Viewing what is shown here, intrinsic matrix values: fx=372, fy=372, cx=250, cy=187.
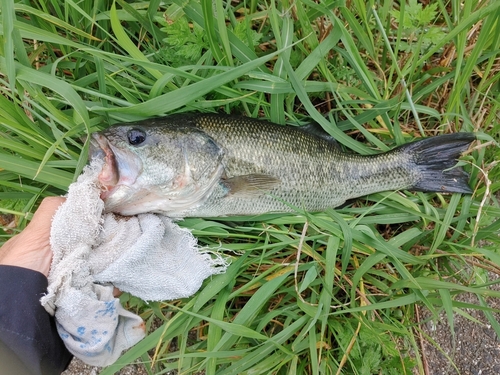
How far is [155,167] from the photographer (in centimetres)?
211

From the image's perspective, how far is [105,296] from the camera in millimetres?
2109

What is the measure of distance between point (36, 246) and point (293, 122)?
5.85ft

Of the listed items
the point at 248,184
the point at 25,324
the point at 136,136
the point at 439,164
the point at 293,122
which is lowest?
the point at 25,324

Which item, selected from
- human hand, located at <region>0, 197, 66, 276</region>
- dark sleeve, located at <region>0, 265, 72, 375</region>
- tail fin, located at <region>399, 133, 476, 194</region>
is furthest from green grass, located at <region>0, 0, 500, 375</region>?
dark sleeve, located at <region>0, 265, 72, 375</region>

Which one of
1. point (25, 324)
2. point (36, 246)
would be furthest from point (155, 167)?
point (25, 324)

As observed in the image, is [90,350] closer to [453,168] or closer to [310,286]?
[310,286]

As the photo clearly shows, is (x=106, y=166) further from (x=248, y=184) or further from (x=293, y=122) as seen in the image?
(x=293, y=122)

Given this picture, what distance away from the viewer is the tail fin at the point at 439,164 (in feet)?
8.48

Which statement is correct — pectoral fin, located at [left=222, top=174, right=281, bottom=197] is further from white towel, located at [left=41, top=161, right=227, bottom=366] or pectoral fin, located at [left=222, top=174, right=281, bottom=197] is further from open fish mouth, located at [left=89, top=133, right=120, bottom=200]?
open fish mouth, located at [left=89, top=133, right=120, bottom=200]

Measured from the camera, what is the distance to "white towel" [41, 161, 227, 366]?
78.7 inches

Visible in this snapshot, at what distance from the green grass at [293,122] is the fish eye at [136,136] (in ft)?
0.49

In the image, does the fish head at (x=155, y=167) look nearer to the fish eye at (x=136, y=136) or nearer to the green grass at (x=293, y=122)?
the fish eye at (x=136, y=136)

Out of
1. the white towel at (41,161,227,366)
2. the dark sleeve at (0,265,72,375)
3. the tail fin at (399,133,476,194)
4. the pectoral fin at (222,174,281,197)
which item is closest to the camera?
the dark sleeve at (0,265,72,375)

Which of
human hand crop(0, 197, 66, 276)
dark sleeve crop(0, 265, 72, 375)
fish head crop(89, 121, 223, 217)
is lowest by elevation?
dark sleeve crop(0, 265, 72, 375)
